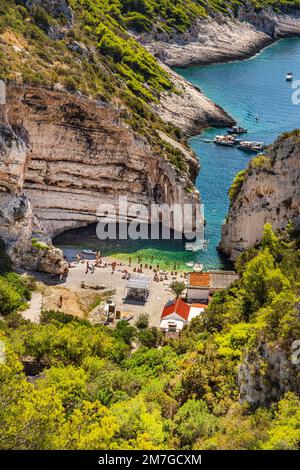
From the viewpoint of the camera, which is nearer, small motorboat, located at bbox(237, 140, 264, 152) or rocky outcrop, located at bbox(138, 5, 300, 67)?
small motorboat, located at bbox(237, 140, 264, 152)

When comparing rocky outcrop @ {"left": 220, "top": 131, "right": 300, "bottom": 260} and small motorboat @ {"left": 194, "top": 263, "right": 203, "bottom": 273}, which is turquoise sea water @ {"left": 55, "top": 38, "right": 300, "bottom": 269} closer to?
small motorboat @ {"left": 194, "top": 263, "right": 203, "bottom": 273}

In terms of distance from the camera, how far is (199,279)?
1721 inches

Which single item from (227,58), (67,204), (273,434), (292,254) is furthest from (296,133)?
(227,58)

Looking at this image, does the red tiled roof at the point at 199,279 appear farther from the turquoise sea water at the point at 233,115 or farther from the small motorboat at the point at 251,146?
the small motorboat at the point at 251,146

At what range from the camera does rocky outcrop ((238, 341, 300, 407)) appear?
2084cm

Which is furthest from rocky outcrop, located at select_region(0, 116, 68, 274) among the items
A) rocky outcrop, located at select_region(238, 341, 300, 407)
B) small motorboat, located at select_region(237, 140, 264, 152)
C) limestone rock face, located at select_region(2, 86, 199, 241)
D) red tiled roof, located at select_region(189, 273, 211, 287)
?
small motorboat, located at select_region(237, 140, 264, 152)

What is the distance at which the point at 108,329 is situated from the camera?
36.3 meters

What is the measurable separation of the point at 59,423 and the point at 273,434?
19.5 feet

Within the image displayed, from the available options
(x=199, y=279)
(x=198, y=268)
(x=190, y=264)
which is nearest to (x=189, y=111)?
(x=190, y=264)

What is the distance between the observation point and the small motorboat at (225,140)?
240 ft

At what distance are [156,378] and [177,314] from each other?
11748 millimetres

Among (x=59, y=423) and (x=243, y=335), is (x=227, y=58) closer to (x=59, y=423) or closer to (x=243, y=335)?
(x=243, y=335)

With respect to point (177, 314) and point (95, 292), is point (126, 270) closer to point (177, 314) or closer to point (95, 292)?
point (95, 292)

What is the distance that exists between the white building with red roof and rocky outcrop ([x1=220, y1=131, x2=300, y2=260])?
23.9ft
